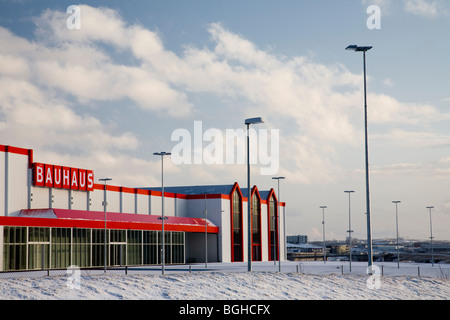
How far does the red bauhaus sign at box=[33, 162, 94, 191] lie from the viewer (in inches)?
2527

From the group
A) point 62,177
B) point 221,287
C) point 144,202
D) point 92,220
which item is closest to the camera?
point 221,287

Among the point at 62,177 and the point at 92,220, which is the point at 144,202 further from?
the point at 62,177

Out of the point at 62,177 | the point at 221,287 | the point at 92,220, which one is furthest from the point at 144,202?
the point at 221,287

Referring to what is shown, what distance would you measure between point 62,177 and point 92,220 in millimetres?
5730

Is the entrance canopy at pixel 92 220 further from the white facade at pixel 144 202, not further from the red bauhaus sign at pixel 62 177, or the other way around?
the red bauhaus sign at pixel 62 177

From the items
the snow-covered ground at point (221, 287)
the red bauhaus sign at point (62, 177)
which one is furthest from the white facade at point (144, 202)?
the snow-covered ground at point (221, 287)

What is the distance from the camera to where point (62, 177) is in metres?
68.0

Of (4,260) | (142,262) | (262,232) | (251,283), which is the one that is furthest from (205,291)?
(262,232)

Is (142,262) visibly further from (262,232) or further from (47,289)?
(47,289)

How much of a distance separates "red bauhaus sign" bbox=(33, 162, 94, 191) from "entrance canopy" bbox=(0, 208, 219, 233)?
2.90 meters

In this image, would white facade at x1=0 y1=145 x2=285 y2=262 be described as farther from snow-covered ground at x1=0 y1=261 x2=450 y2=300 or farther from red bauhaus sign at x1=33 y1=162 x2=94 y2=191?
snow-covered ground at x1=0 y1=261 x2=450 y2=300

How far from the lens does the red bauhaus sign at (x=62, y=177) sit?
64.2 m

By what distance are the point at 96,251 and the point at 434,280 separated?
41.4m

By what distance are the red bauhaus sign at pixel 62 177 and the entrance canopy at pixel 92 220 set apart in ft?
9.51
